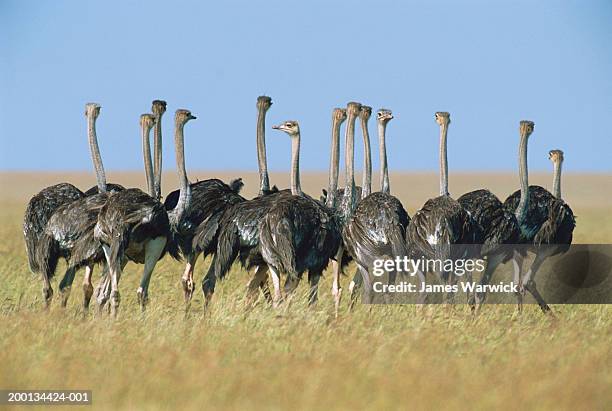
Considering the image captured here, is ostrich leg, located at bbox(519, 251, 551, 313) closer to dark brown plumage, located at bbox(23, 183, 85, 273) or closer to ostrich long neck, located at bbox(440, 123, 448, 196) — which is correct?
ostrich long neck, located at bbox(440, 123, 448, 196)

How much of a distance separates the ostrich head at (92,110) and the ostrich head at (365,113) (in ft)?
10.5

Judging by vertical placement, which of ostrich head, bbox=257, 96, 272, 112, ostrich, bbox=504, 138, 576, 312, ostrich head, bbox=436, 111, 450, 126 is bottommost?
ostrich, bbox=504, 138, 576, 312

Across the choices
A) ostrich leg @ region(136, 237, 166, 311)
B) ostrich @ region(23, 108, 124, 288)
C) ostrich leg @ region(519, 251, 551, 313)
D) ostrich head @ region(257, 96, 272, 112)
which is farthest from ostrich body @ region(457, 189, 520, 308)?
ostrich @ region(23, 108, 124, 288)

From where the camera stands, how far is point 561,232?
15328 millimetres

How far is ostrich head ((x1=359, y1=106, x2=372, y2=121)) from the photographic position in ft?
54.0

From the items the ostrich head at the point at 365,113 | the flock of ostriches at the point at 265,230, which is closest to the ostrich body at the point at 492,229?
the flock of ostriches at the point at 265,230

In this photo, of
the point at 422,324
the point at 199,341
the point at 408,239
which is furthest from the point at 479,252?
the point at 199,341

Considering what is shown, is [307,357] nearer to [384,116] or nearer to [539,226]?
[539,226]

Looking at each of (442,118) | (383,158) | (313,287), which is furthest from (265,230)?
(442,118)

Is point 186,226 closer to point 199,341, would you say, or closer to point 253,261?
point 253,261

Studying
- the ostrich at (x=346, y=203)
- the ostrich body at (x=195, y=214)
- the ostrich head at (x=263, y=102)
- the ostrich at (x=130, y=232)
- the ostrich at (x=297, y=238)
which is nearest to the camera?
the ostrich at (x=130, y=232)

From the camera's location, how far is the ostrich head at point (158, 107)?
1560 centimetres

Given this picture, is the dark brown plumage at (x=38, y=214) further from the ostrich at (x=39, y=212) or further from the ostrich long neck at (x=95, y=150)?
the ostrich long neck at (x=95, y=150)

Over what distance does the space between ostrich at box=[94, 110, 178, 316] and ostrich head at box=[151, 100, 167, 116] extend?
2.50 m
